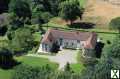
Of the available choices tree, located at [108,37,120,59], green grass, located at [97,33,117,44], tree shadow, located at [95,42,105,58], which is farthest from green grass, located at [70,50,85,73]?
green grass, located at [97,33,117,44]

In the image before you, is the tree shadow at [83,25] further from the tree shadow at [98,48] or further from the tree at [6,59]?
the tree at [6,59]

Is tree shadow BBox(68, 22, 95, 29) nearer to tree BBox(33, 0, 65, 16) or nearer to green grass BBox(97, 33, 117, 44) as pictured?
green grass BBox(97, 33, 117, 44)

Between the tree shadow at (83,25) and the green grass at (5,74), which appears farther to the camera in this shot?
the tree shadow at (83,25)

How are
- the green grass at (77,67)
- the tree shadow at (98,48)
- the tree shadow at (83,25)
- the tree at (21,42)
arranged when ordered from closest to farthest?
1. the green grass at (77,67)
2. the tree shadow at (98,48)
3. the tree at (21,42)
4. the tree shadow at (83,25)

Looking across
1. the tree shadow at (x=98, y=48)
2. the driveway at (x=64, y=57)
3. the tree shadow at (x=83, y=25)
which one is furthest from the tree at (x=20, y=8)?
the tree shadow at (x=98, y=48)

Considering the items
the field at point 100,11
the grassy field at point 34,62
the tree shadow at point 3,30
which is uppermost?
the field at point 100,11

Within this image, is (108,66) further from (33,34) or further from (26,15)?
(26,15)
